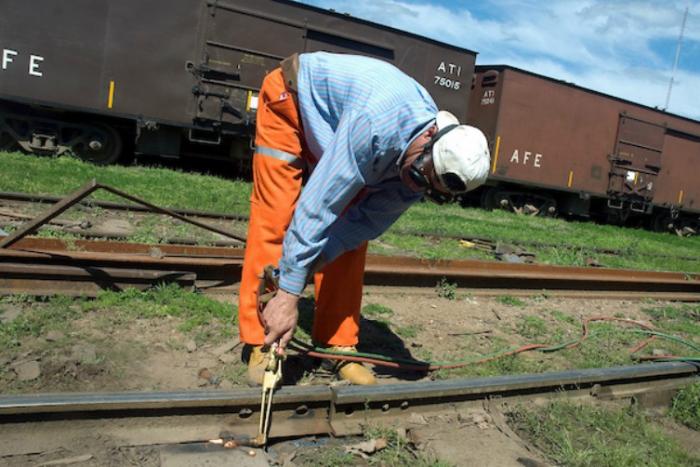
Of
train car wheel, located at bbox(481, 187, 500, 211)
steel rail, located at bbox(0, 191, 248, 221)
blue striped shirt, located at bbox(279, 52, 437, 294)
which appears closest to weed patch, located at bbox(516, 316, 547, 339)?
blue striped shirt, located at bbox(279, 52, 437, 294)

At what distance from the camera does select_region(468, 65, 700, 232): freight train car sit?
1515cm

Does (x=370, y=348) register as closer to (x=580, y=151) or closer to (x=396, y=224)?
(x=396, y=224)

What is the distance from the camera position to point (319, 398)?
2.79 m

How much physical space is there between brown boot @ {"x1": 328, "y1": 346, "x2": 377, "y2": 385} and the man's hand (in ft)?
2.72

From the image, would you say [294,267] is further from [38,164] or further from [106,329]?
[38,164]

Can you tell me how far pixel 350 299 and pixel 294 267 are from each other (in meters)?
0.95

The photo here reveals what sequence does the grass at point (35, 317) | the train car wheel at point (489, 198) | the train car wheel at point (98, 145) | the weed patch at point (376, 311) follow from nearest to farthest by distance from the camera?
the grass at point (35, 317), the weed patch at point (376, 311), the train car wheel at point (98, 145), the train car wheel at point (489, 198)

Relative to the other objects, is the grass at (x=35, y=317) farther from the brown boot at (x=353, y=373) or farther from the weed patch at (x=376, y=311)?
the weed patch at (x=376, y=311)

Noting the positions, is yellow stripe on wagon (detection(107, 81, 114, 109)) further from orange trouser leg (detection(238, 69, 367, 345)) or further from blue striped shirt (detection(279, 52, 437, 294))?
blue striped shirt (detection(279, 52, 437, 294))

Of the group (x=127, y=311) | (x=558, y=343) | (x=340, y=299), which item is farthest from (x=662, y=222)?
(x=127, y=311)

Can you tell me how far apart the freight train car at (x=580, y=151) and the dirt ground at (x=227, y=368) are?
10.7m

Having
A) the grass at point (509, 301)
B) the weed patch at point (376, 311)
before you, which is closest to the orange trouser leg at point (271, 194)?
the weed patch at point (376, 311)

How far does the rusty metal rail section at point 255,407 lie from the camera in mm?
2287

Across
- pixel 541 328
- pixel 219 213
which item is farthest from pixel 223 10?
pixel 541 328
